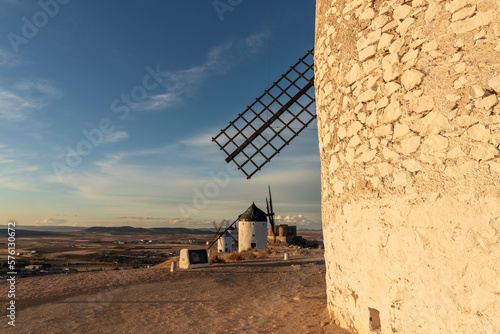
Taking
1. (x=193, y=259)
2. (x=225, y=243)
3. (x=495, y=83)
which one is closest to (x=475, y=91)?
(x=495, y=83)

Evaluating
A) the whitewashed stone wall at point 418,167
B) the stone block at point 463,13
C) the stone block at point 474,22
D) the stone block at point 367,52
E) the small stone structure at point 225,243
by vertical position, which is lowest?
the small stone structure at point 225,243

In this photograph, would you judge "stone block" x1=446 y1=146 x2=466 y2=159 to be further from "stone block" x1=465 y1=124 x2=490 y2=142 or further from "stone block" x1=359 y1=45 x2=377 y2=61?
"stone block" x1=359 y1=45 x2=377 y2=61

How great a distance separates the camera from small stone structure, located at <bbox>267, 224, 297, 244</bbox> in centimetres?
2711

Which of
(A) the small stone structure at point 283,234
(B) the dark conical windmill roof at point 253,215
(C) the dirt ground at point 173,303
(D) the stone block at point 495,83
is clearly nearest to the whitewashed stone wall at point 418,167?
(D) the stone block at point 495,83

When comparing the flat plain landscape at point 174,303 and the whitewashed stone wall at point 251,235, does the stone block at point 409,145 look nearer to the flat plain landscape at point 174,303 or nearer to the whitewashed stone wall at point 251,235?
the flat plain landscape at point 174,303

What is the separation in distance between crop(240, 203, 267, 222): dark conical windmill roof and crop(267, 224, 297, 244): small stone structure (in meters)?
4.74

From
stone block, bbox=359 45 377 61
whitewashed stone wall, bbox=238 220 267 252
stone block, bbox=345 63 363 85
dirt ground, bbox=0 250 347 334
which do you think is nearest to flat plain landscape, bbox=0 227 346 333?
dirt ground, bbox=0 250 347 334

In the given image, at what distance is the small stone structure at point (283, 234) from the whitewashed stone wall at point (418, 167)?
23738 millimetres

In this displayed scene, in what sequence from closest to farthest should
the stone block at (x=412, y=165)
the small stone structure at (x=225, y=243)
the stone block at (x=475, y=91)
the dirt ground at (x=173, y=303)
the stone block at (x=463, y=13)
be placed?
the stone block at (x=475, y=91) → the stone block at (x=463, y=13) → the stone block at (x=412, y=165) → the dirt ground at (x=173, y=303) → the small stone structure at (x=225, y=243)

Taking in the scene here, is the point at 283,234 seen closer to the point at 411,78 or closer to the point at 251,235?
the point at 251,235

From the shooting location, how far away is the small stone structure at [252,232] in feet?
73.7

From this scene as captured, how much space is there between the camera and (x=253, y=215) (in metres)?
23.0

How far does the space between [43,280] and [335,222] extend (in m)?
9.18

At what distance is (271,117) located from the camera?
834cm
